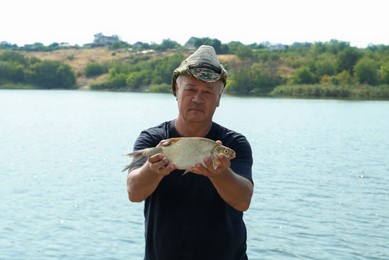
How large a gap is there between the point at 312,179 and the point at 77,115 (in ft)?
107

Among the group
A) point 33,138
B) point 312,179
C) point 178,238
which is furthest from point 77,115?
point 178,238

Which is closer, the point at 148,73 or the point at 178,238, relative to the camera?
the point at 178,238

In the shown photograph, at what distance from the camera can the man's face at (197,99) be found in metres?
3.36

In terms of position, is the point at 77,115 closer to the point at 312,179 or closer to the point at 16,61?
the point at 312,179

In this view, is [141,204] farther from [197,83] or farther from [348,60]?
[348,60]

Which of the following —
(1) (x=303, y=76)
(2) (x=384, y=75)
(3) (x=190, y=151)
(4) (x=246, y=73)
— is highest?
(3) (x=190, y=151)

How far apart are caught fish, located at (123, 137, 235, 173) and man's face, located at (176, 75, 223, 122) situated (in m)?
0.24

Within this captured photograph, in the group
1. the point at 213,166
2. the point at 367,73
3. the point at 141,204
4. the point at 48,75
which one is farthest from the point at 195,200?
the point at 48,75

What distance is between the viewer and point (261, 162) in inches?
993

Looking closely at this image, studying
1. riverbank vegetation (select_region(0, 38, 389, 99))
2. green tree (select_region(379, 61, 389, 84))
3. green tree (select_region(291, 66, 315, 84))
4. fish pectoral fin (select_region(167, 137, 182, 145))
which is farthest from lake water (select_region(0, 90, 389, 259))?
green tree (select_region(291, 66, 315, 84))

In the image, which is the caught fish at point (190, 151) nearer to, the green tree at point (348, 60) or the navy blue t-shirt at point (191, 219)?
the navy blue t-shirt at point (191, 219)

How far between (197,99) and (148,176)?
465 mm

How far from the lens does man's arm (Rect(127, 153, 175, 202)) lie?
3064mm

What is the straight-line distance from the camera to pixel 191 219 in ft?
11.0
